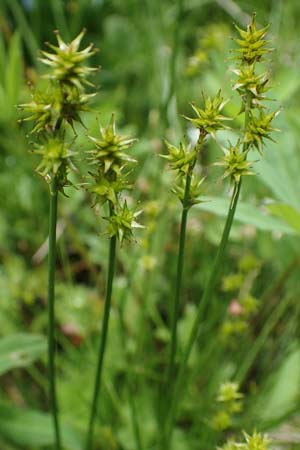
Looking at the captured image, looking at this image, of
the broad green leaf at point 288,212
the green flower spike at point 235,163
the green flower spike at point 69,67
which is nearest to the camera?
the green flower spike at point 69,67

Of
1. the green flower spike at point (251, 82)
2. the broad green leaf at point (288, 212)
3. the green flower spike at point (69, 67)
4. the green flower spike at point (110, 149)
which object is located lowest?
the green flower spike at point (110, 149)

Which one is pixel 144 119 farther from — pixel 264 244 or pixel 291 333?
pixel 291 333

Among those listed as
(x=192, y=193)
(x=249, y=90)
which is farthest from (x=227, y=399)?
(x=249, y=90)

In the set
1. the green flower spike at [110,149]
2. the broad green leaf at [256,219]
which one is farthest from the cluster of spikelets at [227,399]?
the green flower spike at [110,149]

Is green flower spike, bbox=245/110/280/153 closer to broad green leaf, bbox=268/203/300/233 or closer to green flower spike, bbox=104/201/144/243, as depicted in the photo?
green flower spike, bbox=104/201/144/243

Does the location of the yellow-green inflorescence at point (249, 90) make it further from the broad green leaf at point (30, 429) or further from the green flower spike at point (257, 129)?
the broad green leaf at point (30, 429)

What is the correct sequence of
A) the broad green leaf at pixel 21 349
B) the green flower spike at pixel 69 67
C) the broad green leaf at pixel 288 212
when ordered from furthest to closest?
the broad green leaf at pixel 21 349 → the broad green leaf at pixel 288 212 → the green flower spike at pixel 69 67

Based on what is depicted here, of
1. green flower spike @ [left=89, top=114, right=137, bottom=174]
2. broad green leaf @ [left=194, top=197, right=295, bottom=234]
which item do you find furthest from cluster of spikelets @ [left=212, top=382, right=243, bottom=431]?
green flower spike @ [left=89, top=114, right=137, bottom=174]
